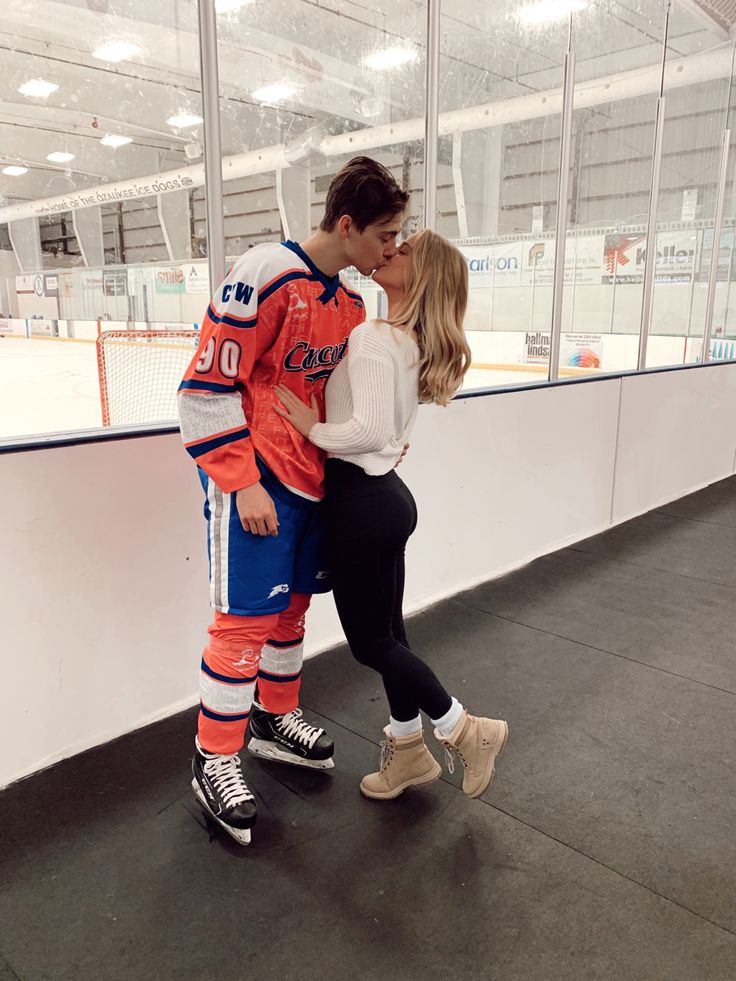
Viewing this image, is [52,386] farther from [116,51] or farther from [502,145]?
[502,145]

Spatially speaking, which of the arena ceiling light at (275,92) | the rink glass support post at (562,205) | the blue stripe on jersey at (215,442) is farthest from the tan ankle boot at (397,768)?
the rink glass support post at (562,205)

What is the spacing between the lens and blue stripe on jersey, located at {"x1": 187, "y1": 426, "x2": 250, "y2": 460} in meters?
1.37

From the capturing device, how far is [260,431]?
1.46 metres

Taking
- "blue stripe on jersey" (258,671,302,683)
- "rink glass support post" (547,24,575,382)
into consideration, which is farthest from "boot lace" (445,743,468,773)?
"rink glass support post" (547,24,575,382)

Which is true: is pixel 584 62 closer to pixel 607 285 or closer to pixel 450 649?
pixel 607 285

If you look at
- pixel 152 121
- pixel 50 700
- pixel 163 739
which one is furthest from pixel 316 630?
pixel 152 121

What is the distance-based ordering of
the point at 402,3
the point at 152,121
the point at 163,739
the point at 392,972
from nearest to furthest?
the point at 392,972, the point at 163,739, the point at 152,121, the point at 402,3

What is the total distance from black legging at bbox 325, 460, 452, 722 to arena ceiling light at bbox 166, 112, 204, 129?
1134mm

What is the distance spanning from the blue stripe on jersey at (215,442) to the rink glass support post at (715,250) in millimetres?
4536

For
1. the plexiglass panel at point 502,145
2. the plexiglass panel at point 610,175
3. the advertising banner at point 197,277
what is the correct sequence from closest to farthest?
the advertising banner at point 197,277 < the plexiglass panel at point 502,145 < the plexiglass panel at point 610,175

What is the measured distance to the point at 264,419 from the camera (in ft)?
4.79

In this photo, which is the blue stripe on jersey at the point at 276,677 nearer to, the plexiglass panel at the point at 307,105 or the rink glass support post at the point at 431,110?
the plexiglass panel at the point at 307,105

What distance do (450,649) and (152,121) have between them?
186 centimetres

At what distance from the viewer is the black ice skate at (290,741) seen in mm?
1816
